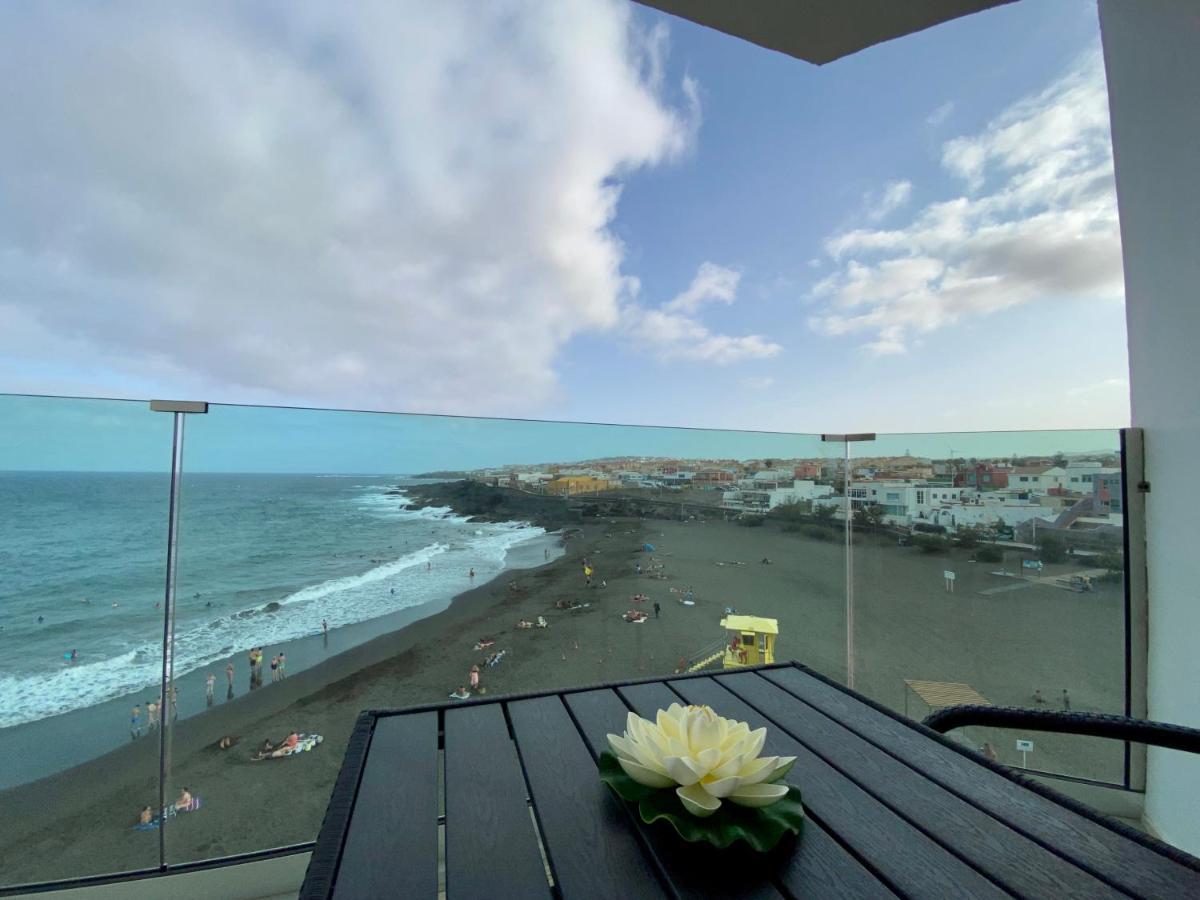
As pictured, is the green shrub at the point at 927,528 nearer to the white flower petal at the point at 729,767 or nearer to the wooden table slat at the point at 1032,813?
the wooden table slat at the point at 1032,813

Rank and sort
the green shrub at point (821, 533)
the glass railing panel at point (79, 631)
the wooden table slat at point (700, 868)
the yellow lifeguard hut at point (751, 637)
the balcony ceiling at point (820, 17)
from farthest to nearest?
the green shrub at point (821, 533) → the yellow lifeguard hut at point (751, 637) → the balcony ceiling at point (820, 17) → the glass railing panel at point (79, 631) → the wooden table slat at point (700, 868)

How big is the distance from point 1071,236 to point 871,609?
Result: 306 cm

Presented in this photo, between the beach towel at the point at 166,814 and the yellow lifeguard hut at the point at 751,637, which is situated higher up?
the yellow lifeguard hut at the point at 751,637

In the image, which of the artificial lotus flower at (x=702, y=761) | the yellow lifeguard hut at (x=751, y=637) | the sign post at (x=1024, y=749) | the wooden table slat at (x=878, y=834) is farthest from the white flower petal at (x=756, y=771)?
the sign post at (x=1024, y=749)

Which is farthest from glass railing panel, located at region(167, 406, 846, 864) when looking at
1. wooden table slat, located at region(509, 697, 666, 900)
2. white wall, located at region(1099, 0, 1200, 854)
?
wooden table slat, located at region(509, 697, 666, 900)

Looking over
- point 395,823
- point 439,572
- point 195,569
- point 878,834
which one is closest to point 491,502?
point 439,572

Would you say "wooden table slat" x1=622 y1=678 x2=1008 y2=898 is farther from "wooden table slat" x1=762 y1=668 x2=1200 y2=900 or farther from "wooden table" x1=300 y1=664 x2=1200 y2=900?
"wooden table slat" x1=762 y1=668 x2=1200 y2=900

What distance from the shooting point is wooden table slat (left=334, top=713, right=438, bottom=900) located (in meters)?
0.60

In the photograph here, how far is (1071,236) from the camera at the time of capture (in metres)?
3.46

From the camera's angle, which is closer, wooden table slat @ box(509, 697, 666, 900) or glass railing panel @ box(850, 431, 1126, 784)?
wooden table slat @ box(509, 697, 666, 900)

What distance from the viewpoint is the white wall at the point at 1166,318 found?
163 cm

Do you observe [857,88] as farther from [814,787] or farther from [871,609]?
[814,787]

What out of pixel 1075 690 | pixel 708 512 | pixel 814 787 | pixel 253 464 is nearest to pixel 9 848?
pixel 253 464

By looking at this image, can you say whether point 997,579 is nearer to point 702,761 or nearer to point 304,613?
point 702,761
